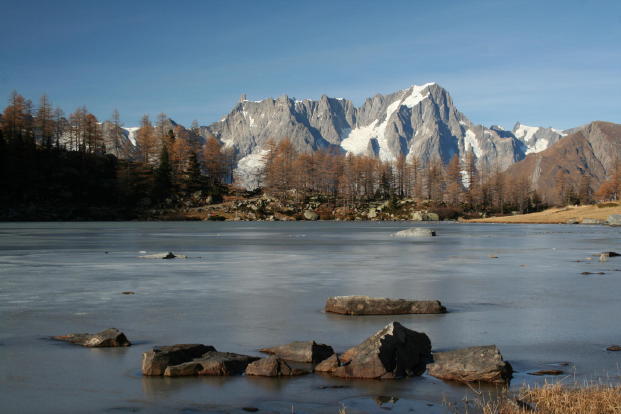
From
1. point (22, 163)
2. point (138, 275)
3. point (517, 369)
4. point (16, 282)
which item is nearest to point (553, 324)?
point (517, 369)

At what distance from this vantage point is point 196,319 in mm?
15523

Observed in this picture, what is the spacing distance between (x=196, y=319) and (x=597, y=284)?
650 inches

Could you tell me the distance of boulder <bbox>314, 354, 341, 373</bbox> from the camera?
10742mm

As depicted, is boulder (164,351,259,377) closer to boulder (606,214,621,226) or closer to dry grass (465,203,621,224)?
boulder (606,214,621,226)

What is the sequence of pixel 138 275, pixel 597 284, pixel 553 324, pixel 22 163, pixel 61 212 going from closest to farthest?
pixel 553 324 → pixel 597 284 → pixel 138 275 → pixel 61 212 → pixel 22 163

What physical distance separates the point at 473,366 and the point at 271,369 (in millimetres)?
3701

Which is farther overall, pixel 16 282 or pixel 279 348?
pixel 16 282

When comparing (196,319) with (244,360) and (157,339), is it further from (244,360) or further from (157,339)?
(244,360)

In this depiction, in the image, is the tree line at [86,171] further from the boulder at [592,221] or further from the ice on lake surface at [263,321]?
the ice on lake surface at [263,321]

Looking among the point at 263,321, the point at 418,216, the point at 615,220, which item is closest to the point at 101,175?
the point at 418,216

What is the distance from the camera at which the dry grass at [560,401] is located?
8.16m

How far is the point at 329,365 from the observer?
10.8 m

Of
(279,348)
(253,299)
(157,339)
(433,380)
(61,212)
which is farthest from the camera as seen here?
(61,212)

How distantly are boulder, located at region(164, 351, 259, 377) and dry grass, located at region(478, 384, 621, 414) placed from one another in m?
4.50
